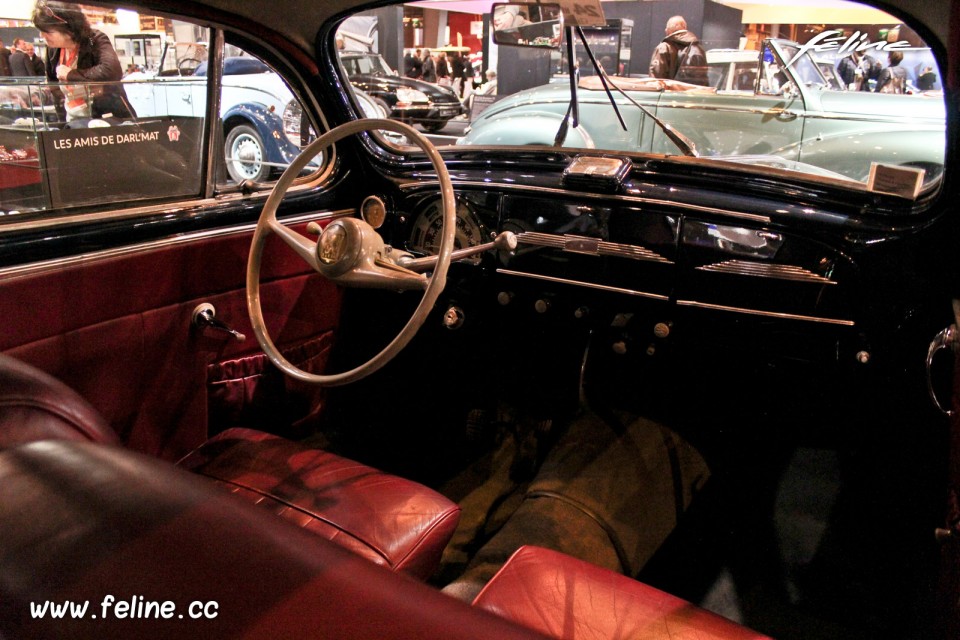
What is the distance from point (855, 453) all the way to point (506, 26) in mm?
1530

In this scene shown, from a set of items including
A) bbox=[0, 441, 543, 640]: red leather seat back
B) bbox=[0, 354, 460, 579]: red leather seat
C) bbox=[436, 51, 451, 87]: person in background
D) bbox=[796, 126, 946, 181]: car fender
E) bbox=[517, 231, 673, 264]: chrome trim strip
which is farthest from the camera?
bbox=[436, 51, 451, 87]: person in background

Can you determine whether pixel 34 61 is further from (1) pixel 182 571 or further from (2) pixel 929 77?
(2) pixel 929 77

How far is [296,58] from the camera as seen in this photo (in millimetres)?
2311

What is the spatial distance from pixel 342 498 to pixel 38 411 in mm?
659

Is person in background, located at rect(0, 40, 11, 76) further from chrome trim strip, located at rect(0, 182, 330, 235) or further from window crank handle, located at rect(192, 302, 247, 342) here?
window crank handle, located at rect(192, 302, 247, 342)

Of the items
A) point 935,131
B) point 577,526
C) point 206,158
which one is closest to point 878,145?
point 935,131

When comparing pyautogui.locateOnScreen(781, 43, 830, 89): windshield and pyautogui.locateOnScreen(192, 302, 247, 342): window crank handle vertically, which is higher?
pyautogui.locateOnScreen(781, 43, 830, 89): windshield

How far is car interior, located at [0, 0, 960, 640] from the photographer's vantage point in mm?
1583

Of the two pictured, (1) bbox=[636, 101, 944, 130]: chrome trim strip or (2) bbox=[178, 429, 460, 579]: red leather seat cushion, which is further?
(1) bbox=[636, 101, 944, 130]: chrome trim strip

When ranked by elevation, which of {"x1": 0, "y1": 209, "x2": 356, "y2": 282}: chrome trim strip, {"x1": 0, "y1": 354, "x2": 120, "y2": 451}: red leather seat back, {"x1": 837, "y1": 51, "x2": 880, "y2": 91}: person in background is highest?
{"x1": 837, "y1": 51, "x2": 880, "y2": 91}: person in background

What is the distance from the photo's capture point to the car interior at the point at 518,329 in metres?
1.58

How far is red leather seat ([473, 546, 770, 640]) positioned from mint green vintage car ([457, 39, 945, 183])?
3.00 meters

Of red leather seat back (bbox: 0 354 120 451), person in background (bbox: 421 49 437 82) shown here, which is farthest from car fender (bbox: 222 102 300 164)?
person in background (bbox: 421 49 437 82)

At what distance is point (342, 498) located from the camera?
1.57 m
